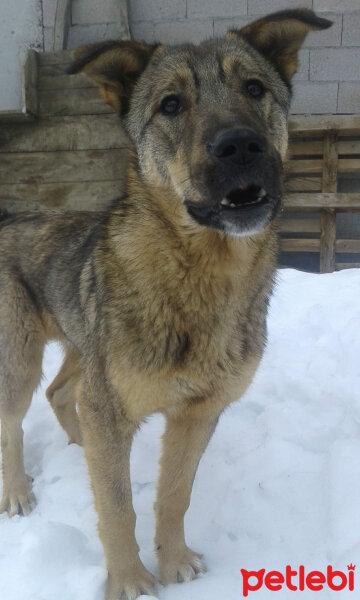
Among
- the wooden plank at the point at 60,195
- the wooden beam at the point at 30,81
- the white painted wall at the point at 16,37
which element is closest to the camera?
the wooden beam at the point at 30,81

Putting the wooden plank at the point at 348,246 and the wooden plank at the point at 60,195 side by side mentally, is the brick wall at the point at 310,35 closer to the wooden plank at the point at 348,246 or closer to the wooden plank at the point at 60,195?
the wooden plank at the point at 348,246

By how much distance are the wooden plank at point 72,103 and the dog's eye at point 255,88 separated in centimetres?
450

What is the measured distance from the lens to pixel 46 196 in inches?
262

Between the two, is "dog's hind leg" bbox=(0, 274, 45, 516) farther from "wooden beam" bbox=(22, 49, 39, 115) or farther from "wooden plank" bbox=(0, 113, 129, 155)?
"wooden beam" bbox=(22, 49, 39, 115)

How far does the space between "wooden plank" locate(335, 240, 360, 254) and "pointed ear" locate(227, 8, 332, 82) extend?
4235 millimetres

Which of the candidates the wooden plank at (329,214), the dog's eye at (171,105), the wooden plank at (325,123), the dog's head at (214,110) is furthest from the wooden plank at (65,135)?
the dog's eye at (171,105)

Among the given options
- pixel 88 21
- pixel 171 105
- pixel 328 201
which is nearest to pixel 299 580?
pixel 171 105

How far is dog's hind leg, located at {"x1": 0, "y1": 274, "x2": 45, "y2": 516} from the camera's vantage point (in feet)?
9.13

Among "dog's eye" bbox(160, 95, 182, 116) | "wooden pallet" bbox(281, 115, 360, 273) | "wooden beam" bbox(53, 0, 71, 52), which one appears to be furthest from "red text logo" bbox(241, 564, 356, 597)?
"wooden beam" bbox(53, 0, 71, 52)

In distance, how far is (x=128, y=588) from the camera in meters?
2.15

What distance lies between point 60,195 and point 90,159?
1.98ft

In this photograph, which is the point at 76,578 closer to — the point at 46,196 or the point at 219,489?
the point at 219,489

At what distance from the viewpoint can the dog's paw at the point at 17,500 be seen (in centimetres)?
272

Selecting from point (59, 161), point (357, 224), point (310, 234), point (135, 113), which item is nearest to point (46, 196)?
point (59, 161)
